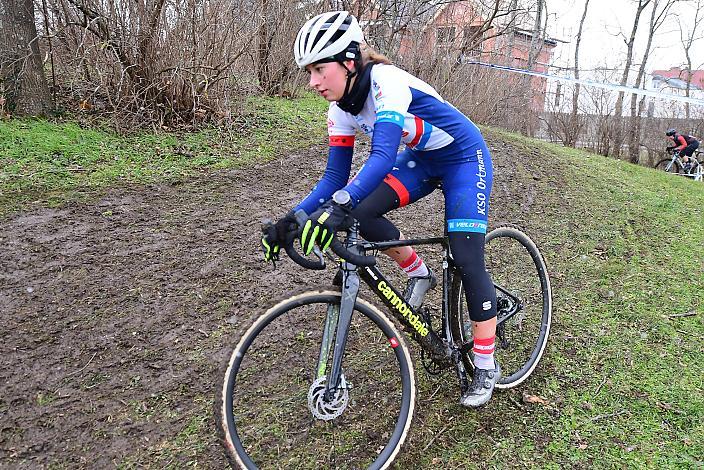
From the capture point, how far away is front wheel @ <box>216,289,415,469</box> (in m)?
2.36

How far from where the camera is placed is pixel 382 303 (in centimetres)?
278

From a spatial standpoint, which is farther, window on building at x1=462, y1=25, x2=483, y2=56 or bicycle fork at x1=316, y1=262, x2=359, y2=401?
window on building at x1=462, y1=25, x2=483, y2=56

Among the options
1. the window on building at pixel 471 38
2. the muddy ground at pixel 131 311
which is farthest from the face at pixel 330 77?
the window on building at pixel 471 38

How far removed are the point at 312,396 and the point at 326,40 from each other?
1.60 metres

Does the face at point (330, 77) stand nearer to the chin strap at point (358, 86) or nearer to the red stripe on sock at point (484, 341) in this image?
the chin strap at point (358, 86)

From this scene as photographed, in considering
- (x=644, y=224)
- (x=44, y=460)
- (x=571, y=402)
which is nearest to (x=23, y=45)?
(x=44, y=460)

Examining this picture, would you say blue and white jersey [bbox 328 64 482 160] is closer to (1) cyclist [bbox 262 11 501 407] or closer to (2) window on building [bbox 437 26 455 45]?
(1) cyclist [bbox 262 11 501 407]

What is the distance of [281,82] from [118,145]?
4.25 meters

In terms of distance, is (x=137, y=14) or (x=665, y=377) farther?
(x=137, y=14)

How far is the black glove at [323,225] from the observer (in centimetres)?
217

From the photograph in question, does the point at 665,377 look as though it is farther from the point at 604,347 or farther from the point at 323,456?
the point at 323,456

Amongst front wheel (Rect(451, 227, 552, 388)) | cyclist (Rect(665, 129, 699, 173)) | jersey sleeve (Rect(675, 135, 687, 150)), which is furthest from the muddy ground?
jersey sleeve (Rect(675, 135, 687, 150))

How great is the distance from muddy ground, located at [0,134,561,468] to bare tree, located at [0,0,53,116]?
2.04 m

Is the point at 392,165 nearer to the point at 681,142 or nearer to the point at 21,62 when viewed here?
the point at 21,62
